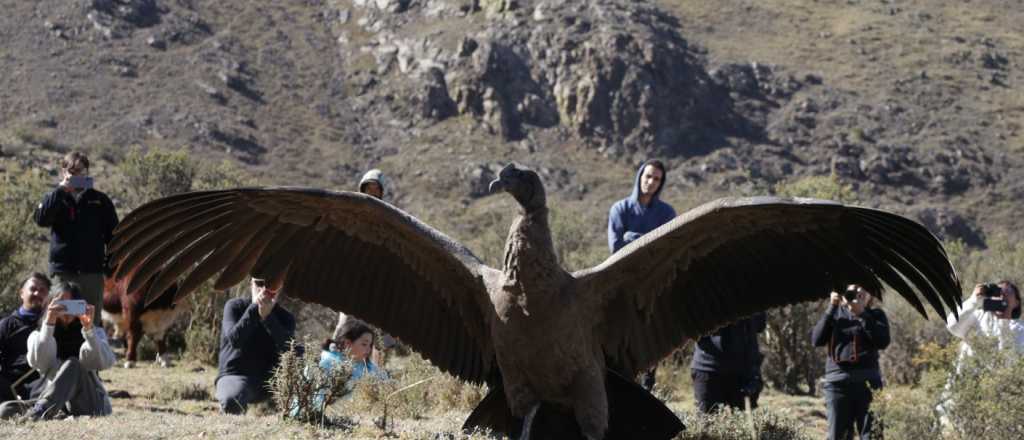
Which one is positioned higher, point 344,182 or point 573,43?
point 573,43

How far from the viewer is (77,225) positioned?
1020 cm

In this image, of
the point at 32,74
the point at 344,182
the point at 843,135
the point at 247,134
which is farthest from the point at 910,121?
the point at 32,74

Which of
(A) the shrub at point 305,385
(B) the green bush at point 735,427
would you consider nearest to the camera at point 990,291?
(B) the green bush at point 735,427

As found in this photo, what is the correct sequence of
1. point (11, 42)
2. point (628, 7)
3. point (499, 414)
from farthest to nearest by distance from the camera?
point (628, 7)
point (11, 42)
point (499, 414)

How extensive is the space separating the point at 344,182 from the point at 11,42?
59.1 feet

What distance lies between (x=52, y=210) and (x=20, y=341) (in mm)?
1346

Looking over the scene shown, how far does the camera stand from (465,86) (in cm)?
5366

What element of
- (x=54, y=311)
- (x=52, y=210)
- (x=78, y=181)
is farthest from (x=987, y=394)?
(x=52, y=210)

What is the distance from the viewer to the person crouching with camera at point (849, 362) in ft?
30.8

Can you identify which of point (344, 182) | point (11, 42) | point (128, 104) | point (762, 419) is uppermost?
point (11, 42)

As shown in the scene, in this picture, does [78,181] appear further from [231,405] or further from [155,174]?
[155,174]

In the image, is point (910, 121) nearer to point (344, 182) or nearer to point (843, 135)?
point (843, 135)

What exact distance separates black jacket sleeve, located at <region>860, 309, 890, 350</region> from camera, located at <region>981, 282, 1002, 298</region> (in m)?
1.50

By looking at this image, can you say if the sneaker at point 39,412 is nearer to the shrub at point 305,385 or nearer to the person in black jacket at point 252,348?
the person in black jacket at point 252,348
